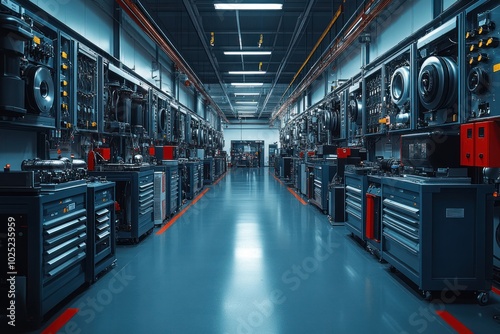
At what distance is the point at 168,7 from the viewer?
8.12m

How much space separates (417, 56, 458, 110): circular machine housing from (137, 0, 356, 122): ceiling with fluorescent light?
355 centimetres

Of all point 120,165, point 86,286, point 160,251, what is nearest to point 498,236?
point 160,251

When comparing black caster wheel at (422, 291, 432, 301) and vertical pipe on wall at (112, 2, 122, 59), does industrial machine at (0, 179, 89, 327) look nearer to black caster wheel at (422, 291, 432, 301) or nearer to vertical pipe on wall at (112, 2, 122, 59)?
black caster wheel at (422, 291, 432, 301)

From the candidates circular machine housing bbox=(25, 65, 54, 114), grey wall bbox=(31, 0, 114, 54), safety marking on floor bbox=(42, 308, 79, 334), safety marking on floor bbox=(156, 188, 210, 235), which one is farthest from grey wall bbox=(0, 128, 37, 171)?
safety marking on floor bbox=(156, 188, 210, 235)

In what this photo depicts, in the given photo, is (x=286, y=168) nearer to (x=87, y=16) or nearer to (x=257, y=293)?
(x=87, y=16)

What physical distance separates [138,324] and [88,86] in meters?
3.30

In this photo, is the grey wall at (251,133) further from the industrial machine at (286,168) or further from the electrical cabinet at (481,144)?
the electrical cabinet at (481,144)

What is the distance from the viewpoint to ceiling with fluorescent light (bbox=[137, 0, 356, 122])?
315 inches

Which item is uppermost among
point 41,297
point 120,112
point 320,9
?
point 320,9

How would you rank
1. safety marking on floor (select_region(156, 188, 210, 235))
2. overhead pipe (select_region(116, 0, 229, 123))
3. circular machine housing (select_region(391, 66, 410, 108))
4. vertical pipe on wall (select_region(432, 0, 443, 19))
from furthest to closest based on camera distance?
safety marking on floor (select_region(156, 188, 210, 235)) < overhead pipe (select_region(116, 0, 229, 123)) < circular machine housing (select_region(391, 66, 410, 108)) < vertical pipe on wall (select_region(432, 0, 443, 19))

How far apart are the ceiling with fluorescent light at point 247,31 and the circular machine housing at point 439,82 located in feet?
11.7

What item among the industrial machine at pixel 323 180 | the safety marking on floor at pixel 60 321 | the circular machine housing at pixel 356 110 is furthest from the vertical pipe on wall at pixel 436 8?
the safety marking on floor at pixel 60 321

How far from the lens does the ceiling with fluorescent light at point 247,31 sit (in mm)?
8000

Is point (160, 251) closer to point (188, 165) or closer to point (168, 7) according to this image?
point (188, 165)
